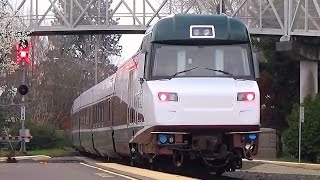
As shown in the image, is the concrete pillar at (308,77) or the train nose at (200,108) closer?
the train nose at (200,108)

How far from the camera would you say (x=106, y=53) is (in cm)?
9919

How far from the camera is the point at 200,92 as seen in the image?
16.8m

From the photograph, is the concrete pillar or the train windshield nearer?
the train windshield

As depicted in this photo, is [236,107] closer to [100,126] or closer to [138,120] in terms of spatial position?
[138,120]

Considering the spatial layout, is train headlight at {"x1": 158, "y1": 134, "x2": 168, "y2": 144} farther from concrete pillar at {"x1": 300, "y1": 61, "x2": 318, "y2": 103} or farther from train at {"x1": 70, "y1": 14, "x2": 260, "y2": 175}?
concrete pillar at {"x1": 300, "y1": 61, "x2": 318, "y2": 103}

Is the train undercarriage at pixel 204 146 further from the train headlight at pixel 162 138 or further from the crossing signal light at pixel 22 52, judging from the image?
the crossing signal light at pixel 22 52

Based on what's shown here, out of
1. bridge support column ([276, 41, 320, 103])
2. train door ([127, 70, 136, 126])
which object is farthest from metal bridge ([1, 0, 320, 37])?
train door ([127, 70, 136, 126])

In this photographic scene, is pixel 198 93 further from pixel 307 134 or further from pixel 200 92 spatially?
pixel 307 134

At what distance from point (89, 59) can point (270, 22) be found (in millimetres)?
53156

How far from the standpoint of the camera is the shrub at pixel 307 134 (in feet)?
121

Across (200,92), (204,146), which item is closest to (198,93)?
(200,92)

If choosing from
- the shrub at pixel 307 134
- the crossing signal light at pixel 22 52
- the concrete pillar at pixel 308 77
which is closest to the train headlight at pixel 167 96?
the crossing signal light at pixel 22 52

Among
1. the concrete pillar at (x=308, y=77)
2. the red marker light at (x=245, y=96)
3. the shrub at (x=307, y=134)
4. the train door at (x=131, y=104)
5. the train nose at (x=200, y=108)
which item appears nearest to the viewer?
the train nose at (x=200, y=108)

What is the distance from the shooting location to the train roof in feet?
59.1
